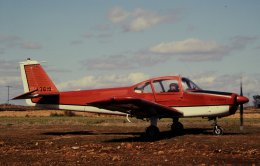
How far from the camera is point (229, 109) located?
608 inches

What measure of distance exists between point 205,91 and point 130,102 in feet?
13.2

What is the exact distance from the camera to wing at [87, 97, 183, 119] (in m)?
13.5

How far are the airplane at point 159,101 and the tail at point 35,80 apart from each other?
2.71 ft

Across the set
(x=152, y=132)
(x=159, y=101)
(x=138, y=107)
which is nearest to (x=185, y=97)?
(x=159, y=101)

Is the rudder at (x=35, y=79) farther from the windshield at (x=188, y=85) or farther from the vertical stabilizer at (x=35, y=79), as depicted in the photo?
the windshield at (x=188, y=85)

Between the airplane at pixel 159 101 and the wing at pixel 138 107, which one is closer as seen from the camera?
the wing at pixel 138 107

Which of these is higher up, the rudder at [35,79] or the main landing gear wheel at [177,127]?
the rudder at [35,79]

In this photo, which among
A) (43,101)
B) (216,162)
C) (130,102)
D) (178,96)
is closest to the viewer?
(216,162)

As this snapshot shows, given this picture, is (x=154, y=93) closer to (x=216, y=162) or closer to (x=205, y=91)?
(x=205, y=91)

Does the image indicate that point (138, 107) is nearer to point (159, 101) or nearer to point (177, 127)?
point (159, 101)

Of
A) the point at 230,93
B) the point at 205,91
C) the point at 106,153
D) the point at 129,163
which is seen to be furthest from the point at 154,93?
the point at 129,163

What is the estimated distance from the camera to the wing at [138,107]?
13522mm

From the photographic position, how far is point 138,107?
15.0m

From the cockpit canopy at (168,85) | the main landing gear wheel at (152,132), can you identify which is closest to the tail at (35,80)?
the cockpit canopy at (168,85)
